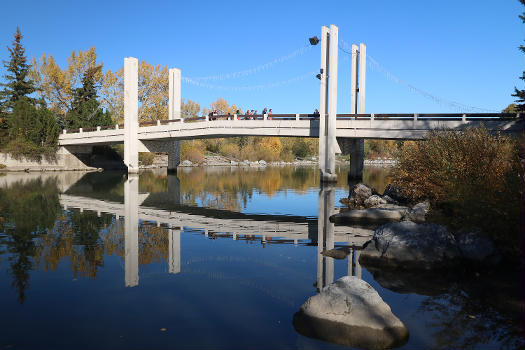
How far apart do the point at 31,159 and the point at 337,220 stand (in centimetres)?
3632

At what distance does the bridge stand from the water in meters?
14.9

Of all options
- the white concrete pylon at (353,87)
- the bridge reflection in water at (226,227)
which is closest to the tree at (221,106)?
the white concrete pylon at (353,87)

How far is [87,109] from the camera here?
4688 cm

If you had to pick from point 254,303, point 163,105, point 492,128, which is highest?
point 163,105

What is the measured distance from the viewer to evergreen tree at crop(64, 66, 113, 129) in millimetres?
46281

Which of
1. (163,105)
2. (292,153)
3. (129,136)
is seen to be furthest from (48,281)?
(292,153)

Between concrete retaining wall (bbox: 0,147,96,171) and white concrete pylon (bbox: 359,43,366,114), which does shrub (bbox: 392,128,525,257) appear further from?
concrete retaining wall (bbox: 0,147,96,171)

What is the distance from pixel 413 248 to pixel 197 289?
3.81 metres

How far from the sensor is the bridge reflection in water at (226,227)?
7584mm

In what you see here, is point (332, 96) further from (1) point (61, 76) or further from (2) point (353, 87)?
(1) point (61, 76)

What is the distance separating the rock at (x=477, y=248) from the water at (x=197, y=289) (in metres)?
0.36

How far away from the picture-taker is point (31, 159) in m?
39.7

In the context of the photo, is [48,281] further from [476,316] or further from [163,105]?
[163,105]

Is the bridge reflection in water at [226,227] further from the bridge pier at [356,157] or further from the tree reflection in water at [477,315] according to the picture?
the bridge pier at [356,157]
